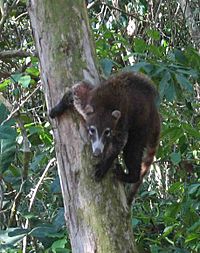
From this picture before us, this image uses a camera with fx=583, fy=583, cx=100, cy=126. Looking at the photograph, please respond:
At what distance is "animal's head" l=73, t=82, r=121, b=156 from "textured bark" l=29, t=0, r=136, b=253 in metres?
0.04

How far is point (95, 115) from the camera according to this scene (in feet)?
8.75

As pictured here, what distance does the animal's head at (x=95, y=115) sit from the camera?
2382 mm

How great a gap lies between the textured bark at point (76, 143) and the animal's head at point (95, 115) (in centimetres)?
4

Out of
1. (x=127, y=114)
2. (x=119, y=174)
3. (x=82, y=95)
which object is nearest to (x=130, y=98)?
(x=127, y=114)

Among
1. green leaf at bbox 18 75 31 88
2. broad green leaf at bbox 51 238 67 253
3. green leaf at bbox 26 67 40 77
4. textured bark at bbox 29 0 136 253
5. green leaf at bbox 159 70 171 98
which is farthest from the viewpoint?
green leaf at bbox 26 67 40 77

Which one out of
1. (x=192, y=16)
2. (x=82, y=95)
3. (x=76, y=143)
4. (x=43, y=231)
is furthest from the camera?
(x=192, y=16)

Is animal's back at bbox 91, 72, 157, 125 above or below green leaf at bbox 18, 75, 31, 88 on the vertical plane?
below

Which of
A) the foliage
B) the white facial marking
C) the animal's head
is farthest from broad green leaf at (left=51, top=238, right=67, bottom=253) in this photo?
the white facial marking

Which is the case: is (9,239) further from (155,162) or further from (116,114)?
(155,162)

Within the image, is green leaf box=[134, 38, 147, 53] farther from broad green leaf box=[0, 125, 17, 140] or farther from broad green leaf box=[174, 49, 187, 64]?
broad green leaf box=[0, 125, 17, 140]

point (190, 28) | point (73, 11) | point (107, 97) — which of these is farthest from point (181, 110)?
point (73, 11)

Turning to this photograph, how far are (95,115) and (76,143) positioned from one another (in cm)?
37

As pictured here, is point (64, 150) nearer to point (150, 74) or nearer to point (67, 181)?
point (67, 181)

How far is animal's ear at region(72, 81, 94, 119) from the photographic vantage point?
2.43m
